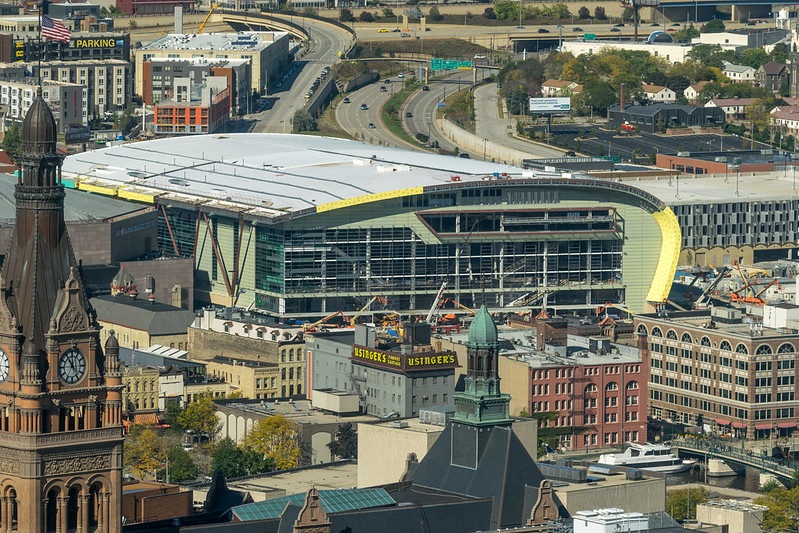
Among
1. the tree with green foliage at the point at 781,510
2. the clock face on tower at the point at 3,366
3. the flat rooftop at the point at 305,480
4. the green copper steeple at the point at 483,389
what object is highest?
the clock face on tower at the point at 3,366

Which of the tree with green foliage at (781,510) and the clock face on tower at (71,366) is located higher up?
the clock face on tower at (71,366)

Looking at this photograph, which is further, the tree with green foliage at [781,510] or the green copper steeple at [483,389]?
the tree with green foliage at [781,510]

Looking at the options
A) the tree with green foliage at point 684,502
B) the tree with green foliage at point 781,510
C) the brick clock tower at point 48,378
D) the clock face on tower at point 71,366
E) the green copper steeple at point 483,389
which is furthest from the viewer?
the tree with green foliage at point 684,502

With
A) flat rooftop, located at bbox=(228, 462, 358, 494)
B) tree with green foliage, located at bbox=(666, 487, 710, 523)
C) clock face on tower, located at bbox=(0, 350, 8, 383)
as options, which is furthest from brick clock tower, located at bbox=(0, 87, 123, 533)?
tree with green foliage, located at bbox=(666, 487, 710, 523)

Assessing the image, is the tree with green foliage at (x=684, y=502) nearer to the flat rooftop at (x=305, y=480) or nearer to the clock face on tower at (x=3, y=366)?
the flat rooftop at (x=305, y=480)

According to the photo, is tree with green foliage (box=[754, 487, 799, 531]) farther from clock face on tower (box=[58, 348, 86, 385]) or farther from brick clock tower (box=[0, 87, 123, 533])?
clock face on tower (box=[58, 348, 86, 385])

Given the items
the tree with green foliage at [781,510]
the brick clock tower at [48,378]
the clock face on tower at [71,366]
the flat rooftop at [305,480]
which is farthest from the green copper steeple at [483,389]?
the tree with green foliage at [781,510]

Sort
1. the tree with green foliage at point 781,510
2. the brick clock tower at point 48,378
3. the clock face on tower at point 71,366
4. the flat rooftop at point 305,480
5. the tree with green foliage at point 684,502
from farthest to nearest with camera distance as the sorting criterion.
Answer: the tree with green foliage at point 684,502 → the tree with green foliage at point 781,510 → the flat rooftop at point 305,480 → the clock face on tower at point 71,366 → the brick clock tower at point 48,378
